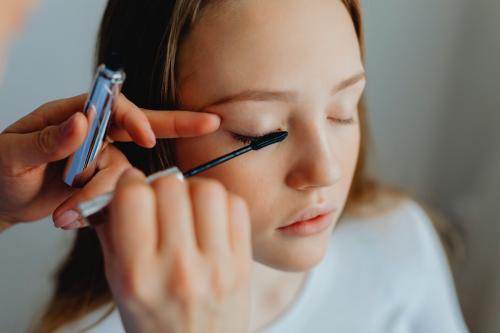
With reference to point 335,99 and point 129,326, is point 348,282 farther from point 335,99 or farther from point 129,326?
point 129,326

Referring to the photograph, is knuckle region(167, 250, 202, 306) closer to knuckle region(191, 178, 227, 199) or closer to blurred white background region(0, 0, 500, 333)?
knuckle region(191, 178, 227, 199)

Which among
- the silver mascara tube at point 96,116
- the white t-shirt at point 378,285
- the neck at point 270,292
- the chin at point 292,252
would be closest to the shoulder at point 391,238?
the white t-shirt at point 378,285

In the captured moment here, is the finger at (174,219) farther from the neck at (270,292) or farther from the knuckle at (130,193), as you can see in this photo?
the neck at (270,292)

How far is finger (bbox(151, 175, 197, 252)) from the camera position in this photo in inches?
17.1

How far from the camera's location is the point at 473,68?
1.16 m

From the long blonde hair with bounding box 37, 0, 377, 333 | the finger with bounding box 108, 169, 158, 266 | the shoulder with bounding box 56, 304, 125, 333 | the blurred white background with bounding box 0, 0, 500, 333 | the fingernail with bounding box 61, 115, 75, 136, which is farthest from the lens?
the blurred white background with bounding box 0, 0, 500, 333

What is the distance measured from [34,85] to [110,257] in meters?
0.55

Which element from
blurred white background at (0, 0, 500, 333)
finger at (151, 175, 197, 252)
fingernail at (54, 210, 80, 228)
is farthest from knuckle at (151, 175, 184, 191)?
blurred white background at (0, 0, 500, 333)

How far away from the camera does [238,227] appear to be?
460mm

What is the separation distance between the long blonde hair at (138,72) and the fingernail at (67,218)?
5.1 inches

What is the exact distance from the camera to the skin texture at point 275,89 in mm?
613

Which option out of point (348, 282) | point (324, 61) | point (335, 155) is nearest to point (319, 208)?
point (335, 155)

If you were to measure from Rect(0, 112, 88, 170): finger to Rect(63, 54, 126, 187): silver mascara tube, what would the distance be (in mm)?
13

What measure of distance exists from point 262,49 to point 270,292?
1.33ft
